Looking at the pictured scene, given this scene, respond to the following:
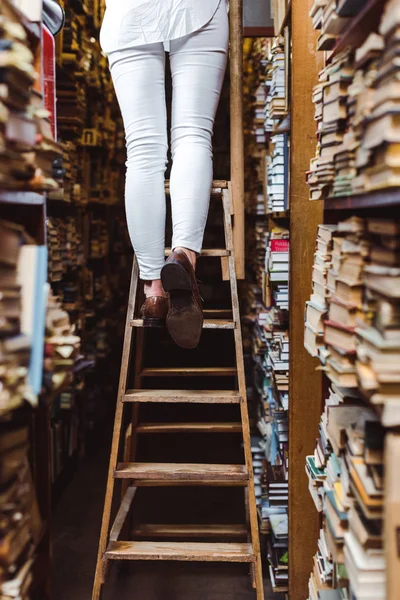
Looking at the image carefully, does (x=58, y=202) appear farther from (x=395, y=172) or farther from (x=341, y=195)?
(x=395, y=172)

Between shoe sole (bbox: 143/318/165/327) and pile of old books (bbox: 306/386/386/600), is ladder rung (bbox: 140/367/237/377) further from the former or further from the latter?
pile of old books (bbox: 306/386/386/600)

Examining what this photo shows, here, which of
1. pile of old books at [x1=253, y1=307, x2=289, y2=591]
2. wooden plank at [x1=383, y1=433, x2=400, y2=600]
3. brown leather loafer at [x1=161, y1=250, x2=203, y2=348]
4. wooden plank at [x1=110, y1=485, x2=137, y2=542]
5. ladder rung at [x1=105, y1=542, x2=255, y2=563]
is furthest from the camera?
pile of old books at [x1=253, y1=307, x2=289, y2=591]

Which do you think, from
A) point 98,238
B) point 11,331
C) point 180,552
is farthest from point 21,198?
point 98,238

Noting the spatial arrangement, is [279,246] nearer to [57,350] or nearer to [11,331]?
[57,350]

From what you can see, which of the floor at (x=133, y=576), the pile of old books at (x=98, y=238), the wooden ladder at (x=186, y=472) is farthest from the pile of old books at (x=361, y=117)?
the pile of old books at (x=98, y=238)

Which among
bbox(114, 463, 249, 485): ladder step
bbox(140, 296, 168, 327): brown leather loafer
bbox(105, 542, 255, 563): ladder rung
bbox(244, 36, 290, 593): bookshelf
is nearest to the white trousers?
bbox(140, 296, 168, 327): brown leather loafer

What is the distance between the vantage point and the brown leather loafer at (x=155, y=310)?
7.18 ft

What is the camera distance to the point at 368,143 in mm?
1191

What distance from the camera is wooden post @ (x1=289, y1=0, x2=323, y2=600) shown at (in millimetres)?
2236

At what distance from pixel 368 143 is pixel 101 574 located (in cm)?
158

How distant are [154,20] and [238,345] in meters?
1.07

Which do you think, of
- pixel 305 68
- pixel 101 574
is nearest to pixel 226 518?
pixel 101 574

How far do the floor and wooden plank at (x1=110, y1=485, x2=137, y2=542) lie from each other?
32 centimetres

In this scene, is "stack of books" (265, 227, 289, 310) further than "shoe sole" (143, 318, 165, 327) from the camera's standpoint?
Yes
